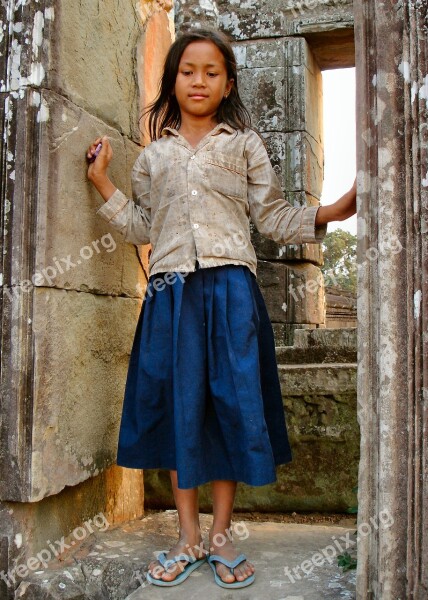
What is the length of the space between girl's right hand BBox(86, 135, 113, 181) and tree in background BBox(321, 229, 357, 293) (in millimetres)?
15325

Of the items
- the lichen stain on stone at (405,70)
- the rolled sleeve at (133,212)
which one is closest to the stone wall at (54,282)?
the rolled sleeve at (133,212)

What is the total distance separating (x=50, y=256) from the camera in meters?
2.24

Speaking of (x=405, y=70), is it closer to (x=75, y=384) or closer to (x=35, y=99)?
(x=35, y=99)

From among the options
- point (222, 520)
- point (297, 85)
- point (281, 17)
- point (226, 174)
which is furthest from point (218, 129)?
point (281, 17)

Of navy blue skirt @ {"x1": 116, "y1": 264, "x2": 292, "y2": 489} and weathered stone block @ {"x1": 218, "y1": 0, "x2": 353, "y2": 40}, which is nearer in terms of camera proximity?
navy blue skirt @ {"x1": 116, "y1": 264, "x2": 292, "y2": 489}

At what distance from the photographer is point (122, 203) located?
2.43 metres

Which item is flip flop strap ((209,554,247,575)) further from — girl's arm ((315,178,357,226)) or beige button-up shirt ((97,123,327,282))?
girl's arm ((315,178,357,226))

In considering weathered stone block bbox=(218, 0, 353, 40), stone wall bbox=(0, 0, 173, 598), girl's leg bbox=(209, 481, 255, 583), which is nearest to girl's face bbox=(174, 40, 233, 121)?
stone wall bbox=(0, 0, 173, 598)

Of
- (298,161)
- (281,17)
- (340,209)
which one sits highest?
(281,17)

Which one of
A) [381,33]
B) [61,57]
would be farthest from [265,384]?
[61,57]

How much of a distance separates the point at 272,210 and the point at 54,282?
2.57 feet

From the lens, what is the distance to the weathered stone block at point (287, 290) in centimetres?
525

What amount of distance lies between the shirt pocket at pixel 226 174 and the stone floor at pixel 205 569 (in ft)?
4.12

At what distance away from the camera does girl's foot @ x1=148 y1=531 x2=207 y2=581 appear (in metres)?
2.13
